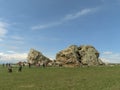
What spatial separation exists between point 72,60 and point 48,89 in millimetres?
95465

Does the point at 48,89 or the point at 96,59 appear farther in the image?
the point at 96,59

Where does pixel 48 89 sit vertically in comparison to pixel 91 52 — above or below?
below

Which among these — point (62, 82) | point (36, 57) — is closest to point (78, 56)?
point (36, 57)

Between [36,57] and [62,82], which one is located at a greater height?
[36,57]

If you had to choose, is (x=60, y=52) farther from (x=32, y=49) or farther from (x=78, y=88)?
(x=78, y=88)

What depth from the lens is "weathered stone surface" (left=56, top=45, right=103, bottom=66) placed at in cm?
12356

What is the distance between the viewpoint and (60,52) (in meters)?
132

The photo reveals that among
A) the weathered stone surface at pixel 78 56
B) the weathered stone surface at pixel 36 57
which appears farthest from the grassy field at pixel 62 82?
the weathered stone surface at pixel 36 57

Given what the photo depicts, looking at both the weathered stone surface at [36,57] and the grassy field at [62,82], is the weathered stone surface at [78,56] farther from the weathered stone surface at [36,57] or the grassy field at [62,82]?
the grassy field at [62,82]

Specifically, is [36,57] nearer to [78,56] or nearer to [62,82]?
[78,56]

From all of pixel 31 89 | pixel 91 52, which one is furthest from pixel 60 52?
pixel 31 89

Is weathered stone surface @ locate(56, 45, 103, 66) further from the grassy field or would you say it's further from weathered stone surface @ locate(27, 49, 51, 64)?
the grassy field

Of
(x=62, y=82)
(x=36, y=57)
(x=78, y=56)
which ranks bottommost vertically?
(x=62, y=82)

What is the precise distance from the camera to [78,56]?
129375 millimetres
